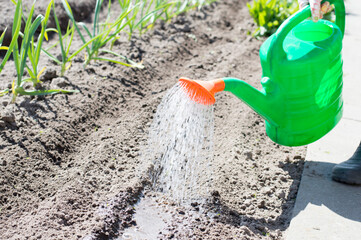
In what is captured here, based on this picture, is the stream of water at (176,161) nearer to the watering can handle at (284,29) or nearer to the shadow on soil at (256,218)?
the shadow on soil at (256,218)

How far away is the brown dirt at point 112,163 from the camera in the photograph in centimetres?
185

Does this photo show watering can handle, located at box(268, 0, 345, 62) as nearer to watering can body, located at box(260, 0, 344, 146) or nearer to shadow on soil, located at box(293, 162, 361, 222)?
watering can body, located at box(260, 0, 344, 146)

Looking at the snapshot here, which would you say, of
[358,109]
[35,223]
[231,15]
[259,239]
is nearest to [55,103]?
[35,223]

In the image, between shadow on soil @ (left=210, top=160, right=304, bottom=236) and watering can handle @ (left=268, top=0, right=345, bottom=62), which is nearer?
watering can handle @ (left=268, top=0, right=345, bottom=62)

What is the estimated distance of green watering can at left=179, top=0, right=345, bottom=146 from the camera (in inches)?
68.3

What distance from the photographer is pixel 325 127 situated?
195cm

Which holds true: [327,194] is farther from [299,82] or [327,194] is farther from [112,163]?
[112,163]

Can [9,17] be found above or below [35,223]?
above

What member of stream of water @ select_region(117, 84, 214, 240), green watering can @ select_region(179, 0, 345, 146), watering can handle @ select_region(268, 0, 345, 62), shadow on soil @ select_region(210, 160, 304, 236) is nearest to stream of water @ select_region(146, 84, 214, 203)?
stream of water @ select_region(117, 84, 214, 240)

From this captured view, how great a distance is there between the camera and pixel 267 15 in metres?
3.76

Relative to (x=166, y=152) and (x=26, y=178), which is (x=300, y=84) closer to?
(x=166, y=152)

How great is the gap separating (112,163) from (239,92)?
2.53ft

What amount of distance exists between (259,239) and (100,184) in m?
0.75

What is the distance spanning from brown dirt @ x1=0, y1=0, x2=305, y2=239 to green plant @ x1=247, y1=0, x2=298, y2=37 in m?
0.76
